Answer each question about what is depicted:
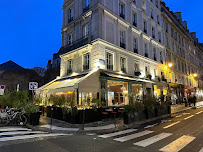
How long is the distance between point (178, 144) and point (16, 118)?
847 cm

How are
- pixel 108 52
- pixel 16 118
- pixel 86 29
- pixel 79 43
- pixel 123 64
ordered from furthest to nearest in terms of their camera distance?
1. pixel 123 64
2. pixel 86 29
3. pixel 79 43
4. pixel 108 52
5. pixel 16 118

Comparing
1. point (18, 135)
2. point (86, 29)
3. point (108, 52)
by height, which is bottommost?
point (18, 135)

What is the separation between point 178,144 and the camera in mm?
4848

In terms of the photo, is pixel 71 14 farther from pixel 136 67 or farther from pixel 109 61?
pixel 136 67

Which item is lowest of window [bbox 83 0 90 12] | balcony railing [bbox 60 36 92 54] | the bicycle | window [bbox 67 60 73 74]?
the bicycle

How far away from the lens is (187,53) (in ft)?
107

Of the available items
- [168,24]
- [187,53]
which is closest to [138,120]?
[168,24]

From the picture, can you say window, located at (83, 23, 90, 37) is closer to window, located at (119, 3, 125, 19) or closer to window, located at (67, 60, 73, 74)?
window, located at (67, 60, 73, 74)

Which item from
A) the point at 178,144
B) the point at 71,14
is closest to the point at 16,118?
the point at 178,144

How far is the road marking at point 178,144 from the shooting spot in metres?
4.39

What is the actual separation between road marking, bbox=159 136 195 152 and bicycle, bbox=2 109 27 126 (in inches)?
302

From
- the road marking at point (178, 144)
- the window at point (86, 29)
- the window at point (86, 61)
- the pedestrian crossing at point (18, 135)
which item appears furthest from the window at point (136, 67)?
the pedestrian crossing at point (18, 135)

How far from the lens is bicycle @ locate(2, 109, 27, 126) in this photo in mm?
7907

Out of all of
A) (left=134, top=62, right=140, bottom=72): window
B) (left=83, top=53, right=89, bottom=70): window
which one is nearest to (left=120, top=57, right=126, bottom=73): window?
(left=134, top=62, right=140, bottom=72): window
